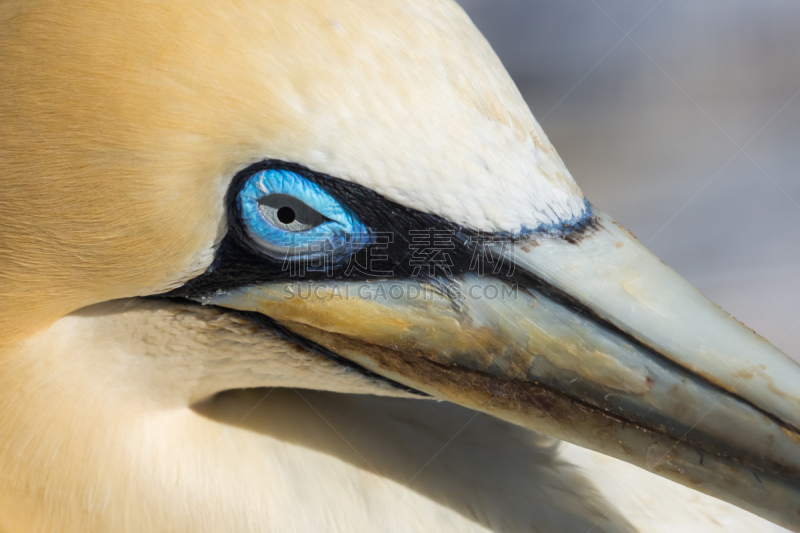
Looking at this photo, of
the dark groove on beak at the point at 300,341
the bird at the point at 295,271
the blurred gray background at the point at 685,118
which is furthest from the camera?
the blurred gray background at the point at 685,118

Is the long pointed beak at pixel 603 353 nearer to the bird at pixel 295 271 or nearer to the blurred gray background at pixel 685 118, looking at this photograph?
the bird at pixel 295 271

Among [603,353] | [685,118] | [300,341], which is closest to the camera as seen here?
[603,353]

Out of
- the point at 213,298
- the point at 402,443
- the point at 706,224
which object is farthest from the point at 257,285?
the point at 706,224

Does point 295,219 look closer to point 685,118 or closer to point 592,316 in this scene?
point 592,316

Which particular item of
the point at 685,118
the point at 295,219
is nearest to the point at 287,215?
the point at 295,219

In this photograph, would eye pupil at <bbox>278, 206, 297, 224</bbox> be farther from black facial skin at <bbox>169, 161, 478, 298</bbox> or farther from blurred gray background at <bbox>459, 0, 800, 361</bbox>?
blurred gray background at <bbox>459, 0, 800, 361</bbox>

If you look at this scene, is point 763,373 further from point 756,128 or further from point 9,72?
point 756,128

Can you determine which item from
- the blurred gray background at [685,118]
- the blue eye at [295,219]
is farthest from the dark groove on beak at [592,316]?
the blurred gray background at [685,118]
